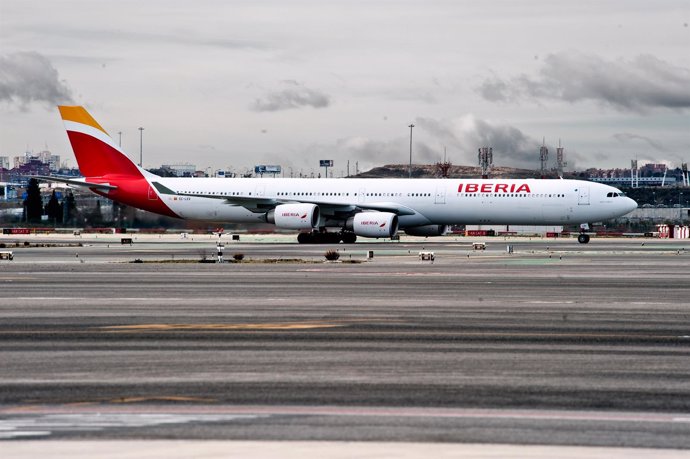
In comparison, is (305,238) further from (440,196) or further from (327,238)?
(440,196)

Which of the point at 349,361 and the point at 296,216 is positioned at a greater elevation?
the point at 296,216

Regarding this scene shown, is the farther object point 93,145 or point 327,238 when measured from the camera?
point 93,145

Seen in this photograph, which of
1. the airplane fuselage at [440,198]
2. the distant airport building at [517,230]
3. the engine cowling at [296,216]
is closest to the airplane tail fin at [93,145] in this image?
the airplane fuselage at [440,198]

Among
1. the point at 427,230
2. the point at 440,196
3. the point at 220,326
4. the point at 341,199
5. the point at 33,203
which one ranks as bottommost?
the point at 220,326

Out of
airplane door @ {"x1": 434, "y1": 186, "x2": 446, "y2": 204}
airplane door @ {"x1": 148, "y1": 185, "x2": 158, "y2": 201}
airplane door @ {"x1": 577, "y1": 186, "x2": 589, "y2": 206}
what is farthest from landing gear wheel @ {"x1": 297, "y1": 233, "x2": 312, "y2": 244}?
airplane door @ {"x1": 577, "y1": 186, "x2": 589, "y2": 206}

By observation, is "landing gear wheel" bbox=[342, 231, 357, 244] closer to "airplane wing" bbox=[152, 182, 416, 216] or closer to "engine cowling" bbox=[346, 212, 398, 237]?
"airplane wing" bbox=[152, 182, 416, 216]

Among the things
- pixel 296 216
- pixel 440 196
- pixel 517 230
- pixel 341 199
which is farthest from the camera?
pixel 517 230

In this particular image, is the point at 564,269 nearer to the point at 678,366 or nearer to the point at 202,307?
the point at 202,307

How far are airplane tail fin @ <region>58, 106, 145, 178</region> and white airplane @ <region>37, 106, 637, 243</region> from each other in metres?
0.07

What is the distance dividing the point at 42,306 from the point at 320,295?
752 cm

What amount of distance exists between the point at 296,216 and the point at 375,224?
5410 millimetres

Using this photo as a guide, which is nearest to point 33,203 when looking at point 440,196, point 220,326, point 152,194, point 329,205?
point 152,194

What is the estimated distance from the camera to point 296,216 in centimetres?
6906

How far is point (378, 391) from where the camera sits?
1396cm
